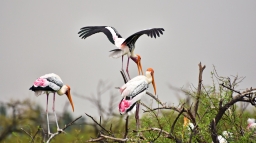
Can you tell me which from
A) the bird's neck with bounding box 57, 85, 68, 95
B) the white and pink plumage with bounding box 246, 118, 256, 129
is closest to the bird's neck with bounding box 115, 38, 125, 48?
the bird's neck with bounding box 57, 85, 68, 95

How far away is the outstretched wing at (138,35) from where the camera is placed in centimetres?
662

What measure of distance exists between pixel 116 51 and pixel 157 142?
1.42 m

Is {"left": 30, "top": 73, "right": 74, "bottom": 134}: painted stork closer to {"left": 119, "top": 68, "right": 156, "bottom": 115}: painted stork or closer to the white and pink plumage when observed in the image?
{"left": 119, "top": 68, "right": 156, "bottom": 115}: painted stork

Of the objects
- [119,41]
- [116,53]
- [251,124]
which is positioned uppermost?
[119,41]

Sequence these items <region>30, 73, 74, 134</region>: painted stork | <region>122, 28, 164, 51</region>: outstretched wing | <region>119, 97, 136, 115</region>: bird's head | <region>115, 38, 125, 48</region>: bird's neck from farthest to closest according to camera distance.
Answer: <region>30, 73, 74, 134</region>: painted stork
<region>115, 38, 125, 48</region>: bird's neck
<region>122, 28, 164, 51</region>: outstretched wing
<region>119, 97, 136, 115</region>: bird's head

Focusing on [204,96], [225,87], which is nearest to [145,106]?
[204,96]

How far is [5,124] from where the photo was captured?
24875 mm

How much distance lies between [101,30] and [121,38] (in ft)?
1.09

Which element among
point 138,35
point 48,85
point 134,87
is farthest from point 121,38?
point 134,87

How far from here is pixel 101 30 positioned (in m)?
7.56

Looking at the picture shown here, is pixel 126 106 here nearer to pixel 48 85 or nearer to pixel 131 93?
pixel 131 93

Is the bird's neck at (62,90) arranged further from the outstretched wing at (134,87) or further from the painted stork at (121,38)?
the outstretched wing at (134,87)

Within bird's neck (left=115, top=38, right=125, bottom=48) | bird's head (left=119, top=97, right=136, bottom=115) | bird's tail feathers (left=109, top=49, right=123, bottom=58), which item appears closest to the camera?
bird's head (left=119, top=97, right=136, bottom=115)

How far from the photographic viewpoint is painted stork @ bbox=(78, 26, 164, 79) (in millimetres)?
6702
